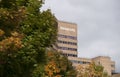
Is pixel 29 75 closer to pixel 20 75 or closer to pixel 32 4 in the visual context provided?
pixel 20 75

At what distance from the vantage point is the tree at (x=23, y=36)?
950 inches

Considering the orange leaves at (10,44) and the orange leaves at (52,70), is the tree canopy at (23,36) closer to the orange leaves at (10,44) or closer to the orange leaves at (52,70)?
the orange leaves at (10,44)

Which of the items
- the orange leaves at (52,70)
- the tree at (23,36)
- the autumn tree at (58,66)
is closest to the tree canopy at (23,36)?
the tree at (23,36)

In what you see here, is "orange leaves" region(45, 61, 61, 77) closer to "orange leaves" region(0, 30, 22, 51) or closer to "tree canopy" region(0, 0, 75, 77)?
"tree canopy" region(0, 0, 75, 77)

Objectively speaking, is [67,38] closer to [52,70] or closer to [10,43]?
[52,70]

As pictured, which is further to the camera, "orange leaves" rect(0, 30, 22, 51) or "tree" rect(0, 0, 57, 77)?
"tree" rect(0, 0, 57, 77)

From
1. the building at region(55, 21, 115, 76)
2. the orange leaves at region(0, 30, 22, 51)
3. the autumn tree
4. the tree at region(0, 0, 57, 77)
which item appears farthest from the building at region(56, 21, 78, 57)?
the orange leaves at region(0, 30, 22, 51)

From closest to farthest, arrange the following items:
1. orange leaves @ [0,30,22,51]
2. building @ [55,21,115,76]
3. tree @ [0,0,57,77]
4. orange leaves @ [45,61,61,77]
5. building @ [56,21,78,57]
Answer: orange leaves @ [0,30,22,51], tree @ [0,0,57,77], orange leaves @ [45,61,61,77], building @ [56,21,78,57], building @ [55,21,115,76]

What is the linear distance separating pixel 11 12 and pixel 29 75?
20.4 feet

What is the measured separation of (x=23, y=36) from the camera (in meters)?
25.2

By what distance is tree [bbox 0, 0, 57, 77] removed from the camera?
2412 cm

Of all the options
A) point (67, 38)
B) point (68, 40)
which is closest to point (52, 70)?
point (67, 38)

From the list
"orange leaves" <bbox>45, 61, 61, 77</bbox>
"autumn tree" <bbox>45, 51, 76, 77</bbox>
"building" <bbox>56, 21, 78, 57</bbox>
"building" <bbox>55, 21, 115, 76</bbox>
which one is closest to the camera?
"orange leaves" <bbox>45, 61, 61, 77</bbox>

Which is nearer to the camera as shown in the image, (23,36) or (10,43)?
(10,43)
